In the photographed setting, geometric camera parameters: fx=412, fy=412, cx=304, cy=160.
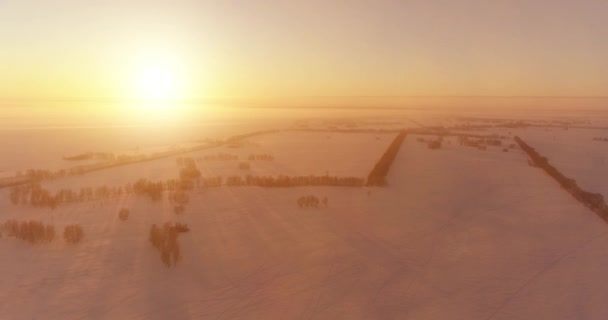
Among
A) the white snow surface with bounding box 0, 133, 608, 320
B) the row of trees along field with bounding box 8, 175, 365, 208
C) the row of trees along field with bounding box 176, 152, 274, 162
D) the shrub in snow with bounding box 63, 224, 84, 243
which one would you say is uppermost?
the row of trees along field with bounding box 176, 152, 274, 162

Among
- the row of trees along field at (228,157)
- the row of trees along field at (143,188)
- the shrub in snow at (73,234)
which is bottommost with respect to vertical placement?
the shrub in snow at (73,234)

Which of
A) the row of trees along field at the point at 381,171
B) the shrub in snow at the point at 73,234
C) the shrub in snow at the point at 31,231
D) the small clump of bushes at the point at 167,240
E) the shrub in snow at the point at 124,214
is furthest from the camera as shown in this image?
the row of trees along field at the point at 381,171

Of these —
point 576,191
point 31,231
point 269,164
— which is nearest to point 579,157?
point 576,191

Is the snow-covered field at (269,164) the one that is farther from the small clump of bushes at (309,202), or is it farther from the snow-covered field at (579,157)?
the snow-covered field at (579,157)

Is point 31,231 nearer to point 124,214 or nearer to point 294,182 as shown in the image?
point 124,214

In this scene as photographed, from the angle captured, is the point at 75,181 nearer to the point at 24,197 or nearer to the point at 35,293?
the point at 24,197

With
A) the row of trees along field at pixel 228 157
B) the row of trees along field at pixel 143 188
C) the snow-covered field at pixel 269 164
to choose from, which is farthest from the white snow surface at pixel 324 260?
the row of trees along field at pixel 228 157

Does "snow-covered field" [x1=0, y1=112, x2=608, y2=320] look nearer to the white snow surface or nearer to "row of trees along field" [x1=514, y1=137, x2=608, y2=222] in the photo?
the white snow surface

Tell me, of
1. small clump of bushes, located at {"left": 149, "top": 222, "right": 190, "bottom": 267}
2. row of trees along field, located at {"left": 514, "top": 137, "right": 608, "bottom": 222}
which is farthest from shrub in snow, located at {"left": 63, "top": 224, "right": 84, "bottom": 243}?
row of trees along field, located at {"left": 514, "top": 137, "right": 608, "bottom": 222}
